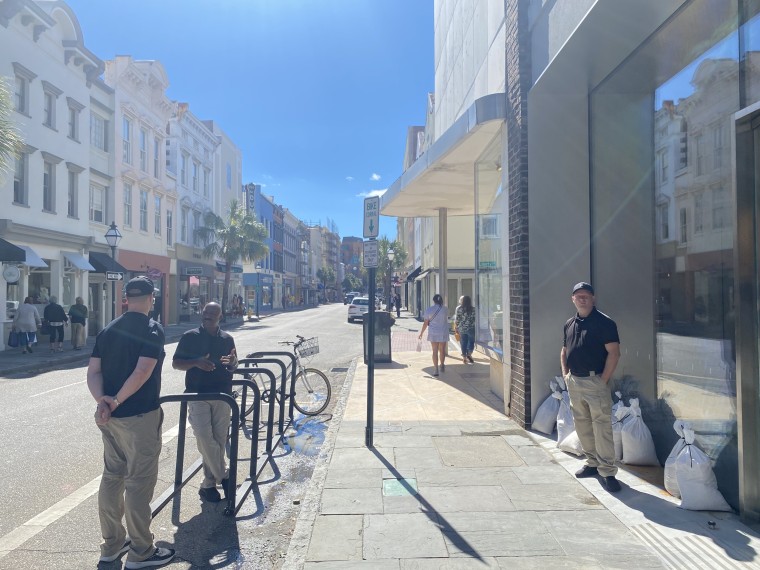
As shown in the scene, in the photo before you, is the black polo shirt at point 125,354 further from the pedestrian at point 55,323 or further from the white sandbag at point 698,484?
the pedestrian at point 55,323

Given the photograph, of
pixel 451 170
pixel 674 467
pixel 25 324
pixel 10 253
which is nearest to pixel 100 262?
pixel 10 253

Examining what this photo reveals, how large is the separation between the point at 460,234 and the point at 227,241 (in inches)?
676

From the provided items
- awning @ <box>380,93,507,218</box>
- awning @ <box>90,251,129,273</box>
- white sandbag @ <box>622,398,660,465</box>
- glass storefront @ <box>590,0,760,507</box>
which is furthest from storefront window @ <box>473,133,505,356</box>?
awning @ <box>90,251,129,273</box>

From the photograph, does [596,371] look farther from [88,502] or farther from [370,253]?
[88,502]

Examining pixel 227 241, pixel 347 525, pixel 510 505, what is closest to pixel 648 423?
pixel 510 505

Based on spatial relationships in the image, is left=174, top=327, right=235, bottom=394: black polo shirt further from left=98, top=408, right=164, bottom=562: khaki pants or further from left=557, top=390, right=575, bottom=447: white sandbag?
left=557, top=390, right=575, bottom=447: white sandbag

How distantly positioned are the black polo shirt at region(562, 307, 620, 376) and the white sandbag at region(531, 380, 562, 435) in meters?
1.59

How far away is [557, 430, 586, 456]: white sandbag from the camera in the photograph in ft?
18.8

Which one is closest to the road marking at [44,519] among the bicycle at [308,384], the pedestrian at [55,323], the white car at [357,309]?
the bicycle at [308,384]

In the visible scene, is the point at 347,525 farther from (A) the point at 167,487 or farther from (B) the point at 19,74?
(B) the point at 19,74

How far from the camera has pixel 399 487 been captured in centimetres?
498

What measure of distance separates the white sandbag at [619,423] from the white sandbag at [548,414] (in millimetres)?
935

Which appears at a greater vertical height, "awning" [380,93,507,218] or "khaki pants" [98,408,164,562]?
"awning" [380,93,507,218]

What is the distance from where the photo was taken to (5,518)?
14.9 feet
